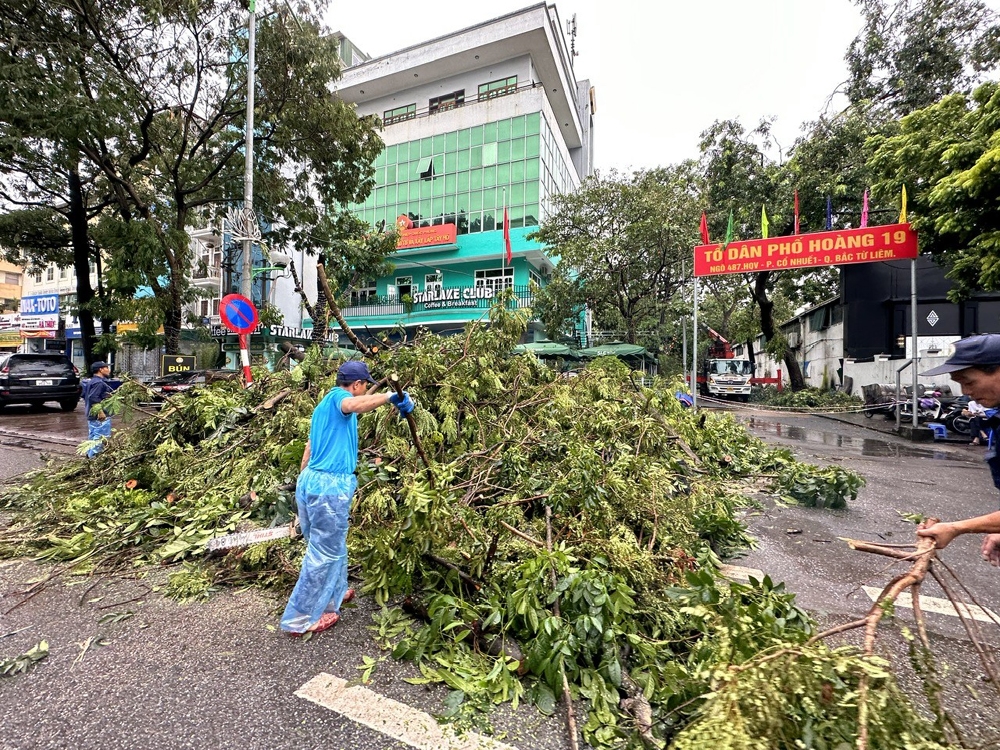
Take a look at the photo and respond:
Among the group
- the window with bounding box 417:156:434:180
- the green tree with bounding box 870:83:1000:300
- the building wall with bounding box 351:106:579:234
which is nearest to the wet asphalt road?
the green tree with bounding box 870:83:1000:300

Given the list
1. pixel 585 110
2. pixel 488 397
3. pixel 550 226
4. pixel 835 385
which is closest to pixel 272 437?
pixel 488 397

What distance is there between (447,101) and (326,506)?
30.3m

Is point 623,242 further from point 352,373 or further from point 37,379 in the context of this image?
point 37,379

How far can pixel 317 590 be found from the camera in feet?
9.18

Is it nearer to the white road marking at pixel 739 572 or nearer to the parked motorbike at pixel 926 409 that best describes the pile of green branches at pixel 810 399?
the parked motorbike at pixel 926 409

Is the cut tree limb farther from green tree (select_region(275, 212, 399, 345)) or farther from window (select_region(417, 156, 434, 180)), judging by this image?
window (select_region(417, 156, 434, 180))

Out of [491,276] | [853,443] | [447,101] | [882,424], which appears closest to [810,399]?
[882,424]

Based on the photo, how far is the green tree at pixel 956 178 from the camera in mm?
8039

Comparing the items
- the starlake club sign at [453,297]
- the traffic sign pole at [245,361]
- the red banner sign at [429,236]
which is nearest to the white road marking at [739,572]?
the traffic sign pole at [245,361]

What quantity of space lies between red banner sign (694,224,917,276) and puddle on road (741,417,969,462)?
164 inches

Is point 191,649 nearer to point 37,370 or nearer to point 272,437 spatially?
point 272,437

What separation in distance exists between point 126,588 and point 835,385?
24556 mm

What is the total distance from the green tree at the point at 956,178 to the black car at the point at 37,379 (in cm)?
2061

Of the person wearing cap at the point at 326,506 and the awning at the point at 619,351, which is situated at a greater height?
the awning at the point at 619,351
